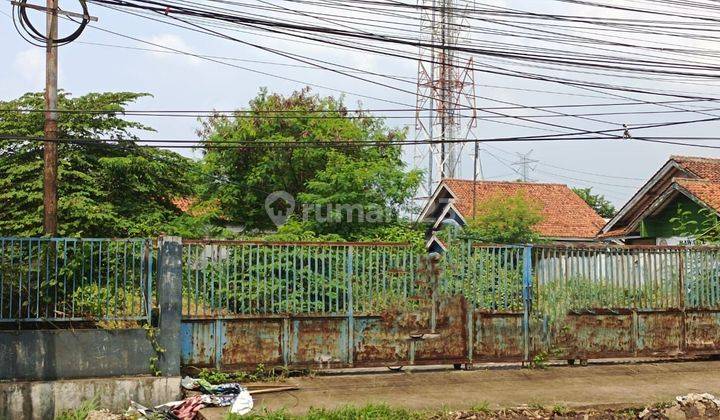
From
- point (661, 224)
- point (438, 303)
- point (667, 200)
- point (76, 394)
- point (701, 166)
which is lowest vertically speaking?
point (76, 394)

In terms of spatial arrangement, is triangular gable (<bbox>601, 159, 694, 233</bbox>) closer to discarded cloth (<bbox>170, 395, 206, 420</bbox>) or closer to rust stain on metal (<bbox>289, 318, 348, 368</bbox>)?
rust stain on metal (<bbox>289, 318, 348, 368</bbox>)

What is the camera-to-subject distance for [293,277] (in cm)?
1028

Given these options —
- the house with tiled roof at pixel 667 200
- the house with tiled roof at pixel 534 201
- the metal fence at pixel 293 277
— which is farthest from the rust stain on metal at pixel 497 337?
the house with tiled roof at pixel 534 201

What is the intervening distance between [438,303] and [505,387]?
159 cm

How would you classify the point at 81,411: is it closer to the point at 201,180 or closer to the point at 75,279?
the point at 75,279

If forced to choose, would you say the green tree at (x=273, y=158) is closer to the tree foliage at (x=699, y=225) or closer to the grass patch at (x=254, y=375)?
the tree foliage at (x=699, y=225)

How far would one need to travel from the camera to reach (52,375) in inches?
356

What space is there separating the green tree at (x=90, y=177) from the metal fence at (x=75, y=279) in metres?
7.76

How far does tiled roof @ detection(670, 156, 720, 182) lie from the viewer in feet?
58.9

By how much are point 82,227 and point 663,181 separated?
46.8 ft

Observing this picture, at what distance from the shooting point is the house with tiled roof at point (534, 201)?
30.2 meters

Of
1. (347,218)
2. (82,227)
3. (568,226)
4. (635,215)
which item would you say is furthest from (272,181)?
(568,226)

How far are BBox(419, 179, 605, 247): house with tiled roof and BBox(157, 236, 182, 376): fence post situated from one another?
20908 millimetres

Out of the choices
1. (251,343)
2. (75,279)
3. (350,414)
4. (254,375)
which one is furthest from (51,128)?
(350,414)
